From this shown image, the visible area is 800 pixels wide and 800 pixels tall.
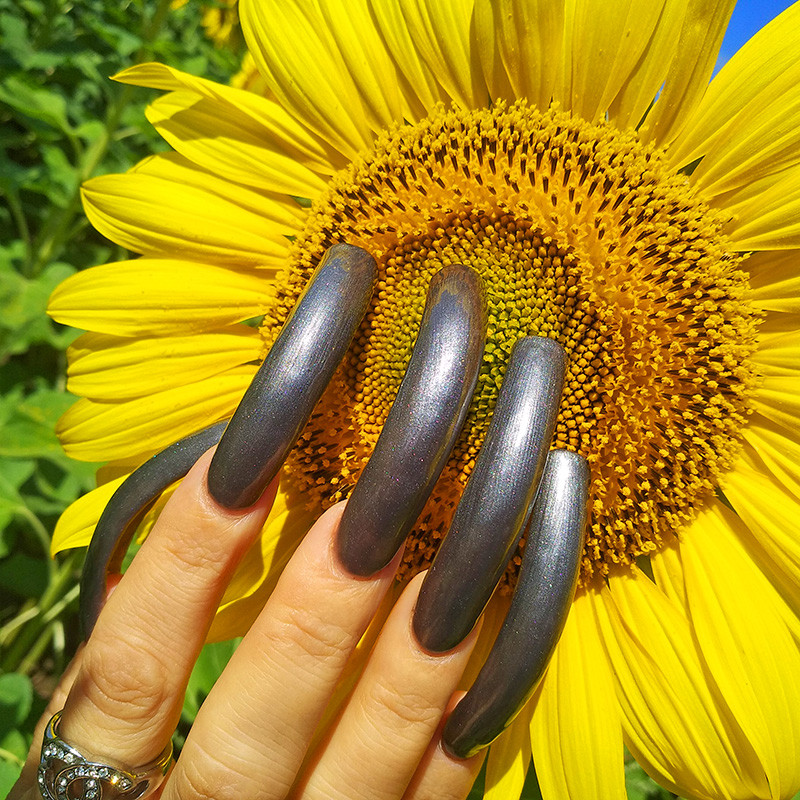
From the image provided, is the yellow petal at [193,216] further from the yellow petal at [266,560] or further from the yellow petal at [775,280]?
the yellow petal at [775,280]

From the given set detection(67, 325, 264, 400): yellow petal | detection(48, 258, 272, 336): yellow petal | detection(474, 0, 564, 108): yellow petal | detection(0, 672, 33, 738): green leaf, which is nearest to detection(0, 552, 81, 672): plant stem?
detection(0, 672, 33, 738): green leaf

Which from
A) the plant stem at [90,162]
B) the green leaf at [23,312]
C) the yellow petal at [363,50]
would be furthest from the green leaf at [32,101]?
the yellow petal at [363,50]

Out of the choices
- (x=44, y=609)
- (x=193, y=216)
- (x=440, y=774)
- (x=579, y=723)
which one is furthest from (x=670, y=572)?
(x=44, y=609)

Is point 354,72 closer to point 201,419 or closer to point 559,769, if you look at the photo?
point 201,419

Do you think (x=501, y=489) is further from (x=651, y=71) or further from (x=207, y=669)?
(x=207, y=669)

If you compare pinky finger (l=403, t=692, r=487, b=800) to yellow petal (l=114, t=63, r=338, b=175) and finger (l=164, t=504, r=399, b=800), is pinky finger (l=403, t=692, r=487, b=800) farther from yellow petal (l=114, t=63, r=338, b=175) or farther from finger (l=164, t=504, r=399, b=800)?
yellow petal (l=114, t=63, r=338, b=175)

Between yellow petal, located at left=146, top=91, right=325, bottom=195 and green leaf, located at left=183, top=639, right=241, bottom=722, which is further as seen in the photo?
green leaf, located at left=183, top=639, right=241, bottom=722

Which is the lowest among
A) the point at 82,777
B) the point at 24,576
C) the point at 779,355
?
the point at 24,576

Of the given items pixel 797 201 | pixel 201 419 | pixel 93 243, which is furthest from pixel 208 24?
pixel 797 201
